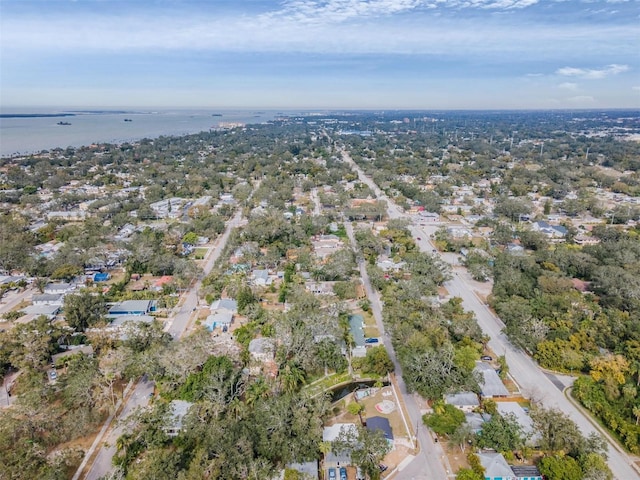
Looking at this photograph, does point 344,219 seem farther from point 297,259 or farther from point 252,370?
point 252,370

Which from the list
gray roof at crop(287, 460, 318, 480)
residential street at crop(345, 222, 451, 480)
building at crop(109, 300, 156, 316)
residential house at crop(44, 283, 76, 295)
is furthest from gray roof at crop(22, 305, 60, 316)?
residential street at crop(345, 222, 451, 480)

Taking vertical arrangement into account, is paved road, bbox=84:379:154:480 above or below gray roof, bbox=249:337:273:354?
below

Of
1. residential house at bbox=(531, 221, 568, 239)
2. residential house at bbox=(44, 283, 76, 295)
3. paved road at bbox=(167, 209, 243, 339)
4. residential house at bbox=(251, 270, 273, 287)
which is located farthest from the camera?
residential house at bbox=(531, 221, 568, 239)

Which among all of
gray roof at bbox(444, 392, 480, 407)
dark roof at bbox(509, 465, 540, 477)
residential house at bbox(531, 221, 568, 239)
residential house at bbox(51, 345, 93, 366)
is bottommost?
residential house at bbox(51, 345, 93, 366)

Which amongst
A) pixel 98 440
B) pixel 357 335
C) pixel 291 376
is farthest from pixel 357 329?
pixel 98 440

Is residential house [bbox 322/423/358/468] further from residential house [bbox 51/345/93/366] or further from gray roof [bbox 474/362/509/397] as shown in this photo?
residential house [bbox 51/345/93/366]

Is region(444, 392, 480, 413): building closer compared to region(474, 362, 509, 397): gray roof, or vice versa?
region(444, 392, 480, 413): building

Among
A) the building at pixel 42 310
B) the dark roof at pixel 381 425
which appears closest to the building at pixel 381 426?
the dark roof at pixel 381 425

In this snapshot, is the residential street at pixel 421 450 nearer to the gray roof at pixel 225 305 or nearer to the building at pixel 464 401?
the building at pixel 464 401
